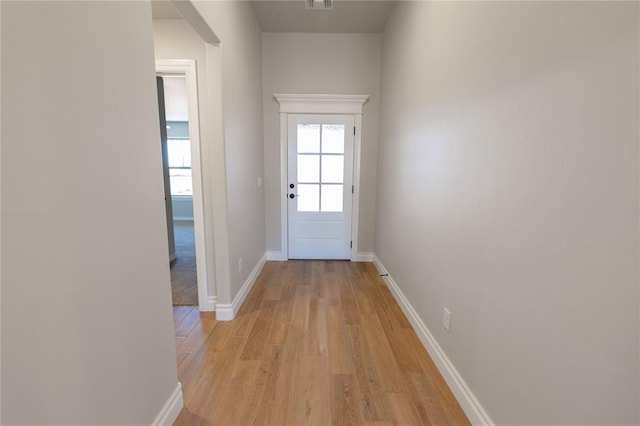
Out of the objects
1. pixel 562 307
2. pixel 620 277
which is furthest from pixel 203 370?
pixel 620 277

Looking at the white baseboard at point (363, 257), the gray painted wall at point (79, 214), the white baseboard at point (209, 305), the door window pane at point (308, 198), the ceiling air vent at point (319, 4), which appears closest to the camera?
the gray painted wall at point (79, 214)

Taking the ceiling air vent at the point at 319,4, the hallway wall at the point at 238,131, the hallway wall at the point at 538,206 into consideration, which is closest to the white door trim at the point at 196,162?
the hallway wall at the point at 238,131

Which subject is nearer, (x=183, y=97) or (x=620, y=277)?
(x=620, y=277)

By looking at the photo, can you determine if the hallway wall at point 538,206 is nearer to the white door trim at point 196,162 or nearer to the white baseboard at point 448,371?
the white baseboard at point 448,371

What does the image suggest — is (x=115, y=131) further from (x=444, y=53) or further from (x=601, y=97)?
(x=444, y=53)

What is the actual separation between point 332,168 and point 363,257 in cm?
132

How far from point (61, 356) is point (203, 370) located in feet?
3.82

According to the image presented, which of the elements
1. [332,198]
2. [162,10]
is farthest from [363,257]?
[162,10]

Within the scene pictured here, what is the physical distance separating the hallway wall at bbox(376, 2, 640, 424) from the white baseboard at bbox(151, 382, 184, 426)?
1.52 m

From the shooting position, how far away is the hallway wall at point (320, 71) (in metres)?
3.61

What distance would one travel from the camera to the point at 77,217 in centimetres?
85

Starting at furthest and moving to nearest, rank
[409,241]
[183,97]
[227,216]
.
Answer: [183,97] < [409,241] < [227,216]

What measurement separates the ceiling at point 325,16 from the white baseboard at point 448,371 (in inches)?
117

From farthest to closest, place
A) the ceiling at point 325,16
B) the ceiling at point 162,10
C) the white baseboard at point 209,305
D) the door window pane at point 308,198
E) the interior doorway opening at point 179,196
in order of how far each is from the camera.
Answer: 1. the door window pane at point 308,198
2. the interior doorway opening at point 179,196
3. the ceiling at point 325,16
4. the white baseboard at point 209,305
5. the ceiling at point 162,10
